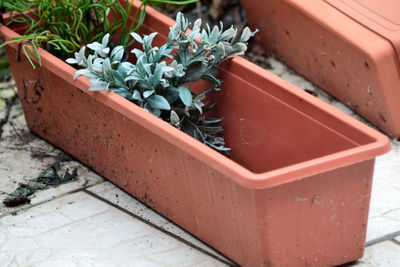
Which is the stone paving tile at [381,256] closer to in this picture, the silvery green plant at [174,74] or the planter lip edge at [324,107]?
the planter lip edge at [324,107]

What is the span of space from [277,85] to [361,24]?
76 cm

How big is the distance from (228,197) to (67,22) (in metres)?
1.17

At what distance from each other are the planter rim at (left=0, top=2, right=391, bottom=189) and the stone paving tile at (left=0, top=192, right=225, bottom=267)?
38cm

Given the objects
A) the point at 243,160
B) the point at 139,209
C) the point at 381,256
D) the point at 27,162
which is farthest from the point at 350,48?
the point at 27,162

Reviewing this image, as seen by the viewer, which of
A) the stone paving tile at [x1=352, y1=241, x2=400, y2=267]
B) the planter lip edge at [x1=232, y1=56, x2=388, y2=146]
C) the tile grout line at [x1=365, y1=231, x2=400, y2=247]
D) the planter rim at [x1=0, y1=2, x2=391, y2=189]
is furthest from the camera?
the tile grout line at [x1=365, y1=231, x2=400, y2=247]

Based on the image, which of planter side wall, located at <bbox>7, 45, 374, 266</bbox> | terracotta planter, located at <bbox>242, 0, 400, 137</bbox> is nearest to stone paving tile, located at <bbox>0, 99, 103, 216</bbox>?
planter side wall, located at <bbox>7, 45, 374, 266</bbox>

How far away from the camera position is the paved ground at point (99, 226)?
7.52 ft

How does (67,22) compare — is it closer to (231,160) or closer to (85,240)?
(85,240)

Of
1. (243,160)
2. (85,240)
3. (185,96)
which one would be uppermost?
(185,96)

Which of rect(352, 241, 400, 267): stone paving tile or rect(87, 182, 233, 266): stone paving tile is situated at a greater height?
rect(352, 241, 400, 267): stone paving tile

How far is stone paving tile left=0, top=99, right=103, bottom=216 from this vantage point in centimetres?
266

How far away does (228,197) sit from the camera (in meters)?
2.09

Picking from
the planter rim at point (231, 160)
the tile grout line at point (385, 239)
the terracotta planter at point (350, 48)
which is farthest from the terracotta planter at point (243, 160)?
the terracotta planter at point (350, 48)

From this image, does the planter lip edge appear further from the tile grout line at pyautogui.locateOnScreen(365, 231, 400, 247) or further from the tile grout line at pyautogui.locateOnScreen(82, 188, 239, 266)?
the tile grout line at pyautogui.locateOnScreen(82, 188, 239, 266)
